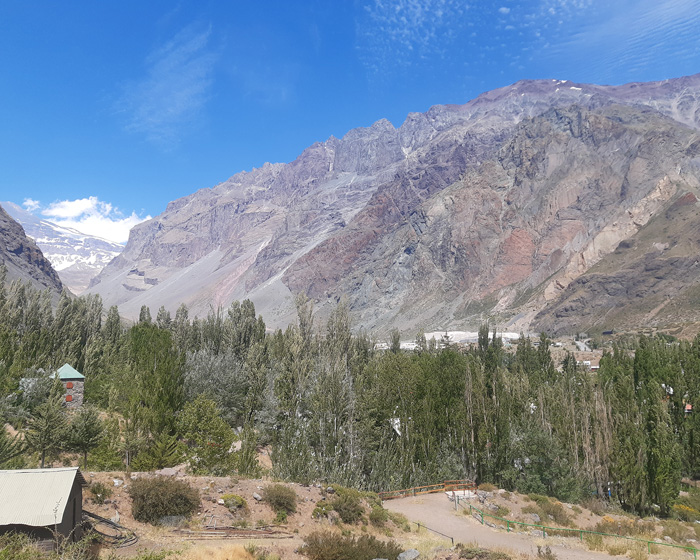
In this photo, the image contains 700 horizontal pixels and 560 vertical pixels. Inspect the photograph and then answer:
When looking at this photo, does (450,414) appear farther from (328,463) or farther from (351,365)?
(351,365)

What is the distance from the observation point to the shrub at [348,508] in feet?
64.4

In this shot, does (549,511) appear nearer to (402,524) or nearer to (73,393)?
(402,524)


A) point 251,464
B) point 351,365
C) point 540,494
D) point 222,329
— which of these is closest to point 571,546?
point 540,494

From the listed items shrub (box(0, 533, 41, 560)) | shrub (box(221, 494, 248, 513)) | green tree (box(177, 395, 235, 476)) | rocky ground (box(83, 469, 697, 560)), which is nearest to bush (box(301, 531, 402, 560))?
rocky ground (box(83, 469, 697, 560))

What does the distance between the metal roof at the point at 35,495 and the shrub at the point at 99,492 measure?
10.5 ft

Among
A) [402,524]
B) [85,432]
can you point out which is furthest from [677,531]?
[85,432]

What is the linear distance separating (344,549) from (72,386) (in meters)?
28.2

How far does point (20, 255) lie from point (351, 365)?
20195 centimetres

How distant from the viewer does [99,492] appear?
54.9 ft

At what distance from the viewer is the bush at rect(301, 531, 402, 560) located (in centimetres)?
1488

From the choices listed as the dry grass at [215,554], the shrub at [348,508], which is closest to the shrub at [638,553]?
the shrub at [348,508]

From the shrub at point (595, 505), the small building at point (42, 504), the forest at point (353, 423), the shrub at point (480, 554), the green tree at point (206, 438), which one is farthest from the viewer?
the shrub at point (595, 505)

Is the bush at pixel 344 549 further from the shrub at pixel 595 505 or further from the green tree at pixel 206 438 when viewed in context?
the shrub at pixel 595 505

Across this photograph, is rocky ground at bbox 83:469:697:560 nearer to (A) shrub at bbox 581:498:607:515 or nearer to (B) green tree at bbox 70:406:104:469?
(A) shrub at bbox 581:498:607:515
